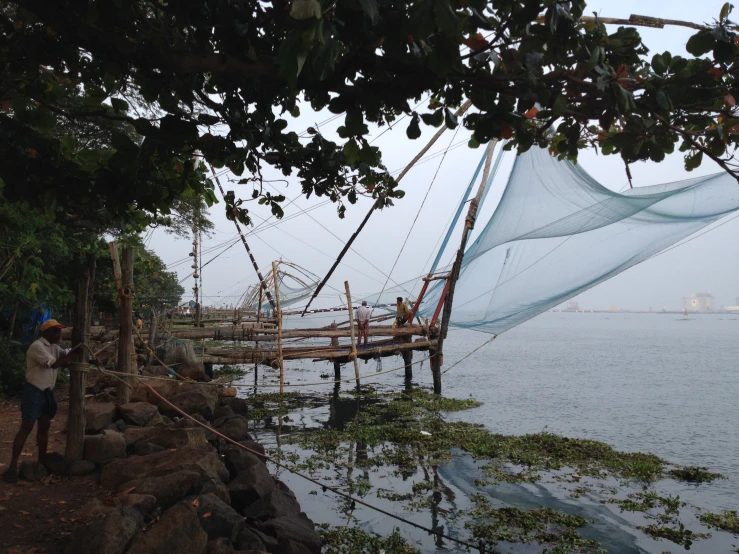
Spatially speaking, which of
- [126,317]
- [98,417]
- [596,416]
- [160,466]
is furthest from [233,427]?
[596,416]

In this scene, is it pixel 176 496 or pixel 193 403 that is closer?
pixel 176 496

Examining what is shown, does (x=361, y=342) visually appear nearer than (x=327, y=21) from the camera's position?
No

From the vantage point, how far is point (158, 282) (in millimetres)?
27844

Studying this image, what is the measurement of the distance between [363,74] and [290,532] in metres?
4.02

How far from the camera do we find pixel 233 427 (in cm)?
859

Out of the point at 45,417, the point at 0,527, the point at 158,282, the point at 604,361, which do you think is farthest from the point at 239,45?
the point at 604,361

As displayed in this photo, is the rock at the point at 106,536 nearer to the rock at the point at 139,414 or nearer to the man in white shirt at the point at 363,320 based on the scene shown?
the rock at the point at 139,414

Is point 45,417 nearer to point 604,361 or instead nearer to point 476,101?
point 476,101

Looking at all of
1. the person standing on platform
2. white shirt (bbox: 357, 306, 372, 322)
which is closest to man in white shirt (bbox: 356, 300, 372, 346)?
white shirt (bbox: 357, 306, 372, 322)

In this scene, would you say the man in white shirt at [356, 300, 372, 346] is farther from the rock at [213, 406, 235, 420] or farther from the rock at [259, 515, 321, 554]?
the rock at [259, 515, 321, 554]

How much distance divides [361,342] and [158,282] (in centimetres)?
1652

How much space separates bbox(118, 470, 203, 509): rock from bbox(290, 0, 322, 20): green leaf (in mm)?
4172

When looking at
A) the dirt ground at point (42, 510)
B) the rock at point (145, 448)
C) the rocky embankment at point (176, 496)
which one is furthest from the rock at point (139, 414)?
the dirt ground at point (42, 510)

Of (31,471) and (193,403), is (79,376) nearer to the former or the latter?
(31,471)
